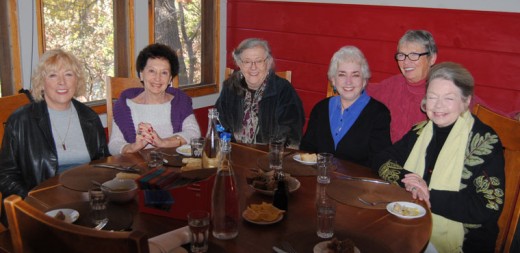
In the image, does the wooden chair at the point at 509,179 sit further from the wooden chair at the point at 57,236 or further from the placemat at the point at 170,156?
the wooden chair at the point at 57,236

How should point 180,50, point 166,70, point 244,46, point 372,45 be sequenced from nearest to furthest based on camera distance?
point 166,70 < point 244,46 < point 372,45 < point 180,50

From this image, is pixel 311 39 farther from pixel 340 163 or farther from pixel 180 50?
pixel 340 163

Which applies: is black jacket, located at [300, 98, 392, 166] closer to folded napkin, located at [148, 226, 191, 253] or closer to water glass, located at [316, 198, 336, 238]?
water glass, located at [316, 198, 336, 238]

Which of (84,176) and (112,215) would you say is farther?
(84,176)

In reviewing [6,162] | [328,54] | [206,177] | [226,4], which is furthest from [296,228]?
[226,4]

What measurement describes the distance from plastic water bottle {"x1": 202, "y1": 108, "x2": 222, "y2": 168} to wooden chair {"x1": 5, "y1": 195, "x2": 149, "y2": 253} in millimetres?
872

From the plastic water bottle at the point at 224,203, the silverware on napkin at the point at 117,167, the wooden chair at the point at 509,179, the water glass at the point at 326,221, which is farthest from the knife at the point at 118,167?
the wooden chair at the point at 509,179

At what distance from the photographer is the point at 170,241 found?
1.29 meters

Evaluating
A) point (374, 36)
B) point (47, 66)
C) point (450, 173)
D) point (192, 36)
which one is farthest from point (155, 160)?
point (192, 36)

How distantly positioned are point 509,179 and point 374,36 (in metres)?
2.00

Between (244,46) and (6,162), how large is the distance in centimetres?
143

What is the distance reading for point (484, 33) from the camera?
3256 millimetres

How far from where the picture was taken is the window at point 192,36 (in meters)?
4.15

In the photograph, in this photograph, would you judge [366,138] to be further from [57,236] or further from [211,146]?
[57,236]
